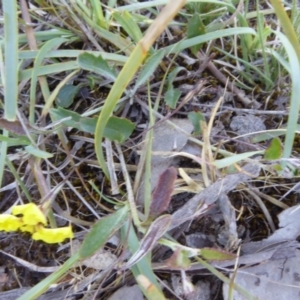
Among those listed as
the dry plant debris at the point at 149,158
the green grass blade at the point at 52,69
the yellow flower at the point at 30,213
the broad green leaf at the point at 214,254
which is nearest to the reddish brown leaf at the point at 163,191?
the dry plant debris at the point at 149,158

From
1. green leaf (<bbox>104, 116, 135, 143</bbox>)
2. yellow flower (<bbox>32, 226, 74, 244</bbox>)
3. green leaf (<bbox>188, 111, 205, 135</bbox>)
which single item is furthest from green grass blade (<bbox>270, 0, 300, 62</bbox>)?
yellow flower (<bbox>32, 226, 74, 244</bbox>)

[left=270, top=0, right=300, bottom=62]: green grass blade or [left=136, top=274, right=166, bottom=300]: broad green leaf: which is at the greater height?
[left=270, top=0, right=300, bottom=62]: green grass blade

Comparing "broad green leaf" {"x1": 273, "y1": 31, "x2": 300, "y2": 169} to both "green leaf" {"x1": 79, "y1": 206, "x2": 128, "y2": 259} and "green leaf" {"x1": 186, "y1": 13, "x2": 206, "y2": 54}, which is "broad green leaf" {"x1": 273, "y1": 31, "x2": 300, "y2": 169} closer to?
"green leaf" {"x1": 186, "y1": 13, "x2": 206, "y2": 54}

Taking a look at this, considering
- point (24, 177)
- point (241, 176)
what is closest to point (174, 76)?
point (241, 176)

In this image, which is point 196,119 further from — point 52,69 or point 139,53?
point 139,53

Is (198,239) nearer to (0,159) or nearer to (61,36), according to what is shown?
(0,159)

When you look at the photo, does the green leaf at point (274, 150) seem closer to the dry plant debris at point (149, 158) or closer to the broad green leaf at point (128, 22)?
the dry plant debris at point (149, 158)
